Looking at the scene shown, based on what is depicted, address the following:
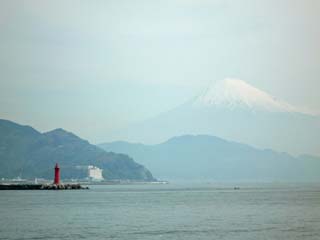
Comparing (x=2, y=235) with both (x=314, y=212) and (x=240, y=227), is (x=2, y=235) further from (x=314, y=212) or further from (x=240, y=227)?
(x=314, y=212)

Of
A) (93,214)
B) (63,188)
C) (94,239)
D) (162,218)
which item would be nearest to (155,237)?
(94,239)

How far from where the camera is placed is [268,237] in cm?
4059

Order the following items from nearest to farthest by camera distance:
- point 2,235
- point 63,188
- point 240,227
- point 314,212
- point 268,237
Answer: point 268,237, point 2,235, point 240,227, point 314,212, point 63,188

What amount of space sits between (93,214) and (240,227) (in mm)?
19128

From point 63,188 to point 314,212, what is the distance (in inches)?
3519

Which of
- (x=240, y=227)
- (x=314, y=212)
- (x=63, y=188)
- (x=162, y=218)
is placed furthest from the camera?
(x=63, y=188)

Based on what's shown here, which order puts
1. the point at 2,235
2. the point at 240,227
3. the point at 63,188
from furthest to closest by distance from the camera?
the point at 63,188 < the point at 240,227 < the point at 2,235

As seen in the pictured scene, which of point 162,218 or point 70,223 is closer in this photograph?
point 70,223

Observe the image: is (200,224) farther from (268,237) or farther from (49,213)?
(49,213)

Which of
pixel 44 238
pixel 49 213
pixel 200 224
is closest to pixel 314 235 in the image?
pixel 200 224

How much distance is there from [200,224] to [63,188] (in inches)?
3800

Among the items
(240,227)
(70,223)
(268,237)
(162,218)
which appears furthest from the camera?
(162,218)

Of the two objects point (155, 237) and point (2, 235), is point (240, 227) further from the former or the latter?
point (2, 235)

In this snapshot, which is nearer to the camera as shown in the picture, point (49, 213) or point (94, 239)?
point (94, 239)
